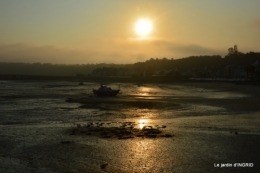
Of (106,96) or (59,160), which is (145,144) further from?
(106,96)

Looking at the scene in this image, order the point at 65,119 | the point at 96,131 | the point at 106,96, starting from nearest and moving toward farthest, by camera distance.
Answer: the point at 96,131 < the point at 65,119 < the point at 106,96

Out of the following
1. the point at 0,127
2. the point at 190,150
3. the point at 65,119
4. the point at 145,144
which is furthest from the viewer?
the point at 65,119

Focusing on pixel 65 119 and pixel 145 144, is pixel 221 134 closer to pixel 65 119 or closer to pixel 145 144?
pixel 145 144

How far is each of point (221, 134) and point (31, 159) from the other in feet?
41.6

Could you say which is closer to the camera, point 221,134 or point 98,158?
point 98,158

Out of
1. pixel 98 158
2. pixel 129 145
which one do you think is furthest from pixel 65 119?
pixel 98 158

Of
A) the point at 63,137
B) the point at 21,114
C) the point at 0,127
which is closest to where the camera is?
the point at 63,137

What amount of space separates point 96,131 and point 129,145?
208 inches

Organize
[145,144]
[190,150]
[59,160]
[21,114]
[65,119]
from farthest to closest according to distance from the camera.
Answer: [21,114] < [65,119] < [145,144] < [190,150] < [59,160]

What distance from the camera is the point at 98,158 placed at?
17.6 metres

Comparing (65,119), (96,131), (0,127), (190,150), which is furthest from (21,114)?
(190,150)

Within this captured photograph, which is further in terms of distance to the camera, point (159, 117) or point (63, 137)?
point (159, 117)

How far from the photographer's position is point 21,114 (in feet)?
117

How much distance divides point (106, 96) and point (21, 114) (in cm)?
3020
